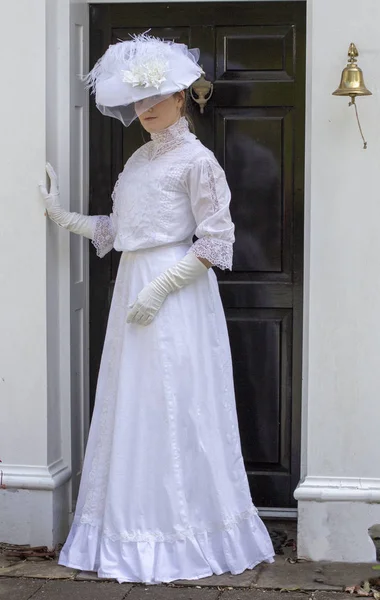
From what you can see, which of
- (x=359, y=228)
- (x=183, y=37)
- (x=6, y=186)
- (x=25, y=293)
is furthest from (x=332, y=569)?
(x=183, y=37)

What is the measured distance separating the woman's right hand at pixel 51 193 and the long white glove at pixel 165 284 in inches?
24.6

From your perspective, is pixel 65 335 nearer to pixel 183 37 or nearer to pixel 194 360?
pixel 194 360

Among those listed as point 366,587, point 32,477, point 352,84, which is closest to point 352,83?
point 352,84

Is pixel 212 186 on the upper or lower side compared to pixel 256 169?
lower

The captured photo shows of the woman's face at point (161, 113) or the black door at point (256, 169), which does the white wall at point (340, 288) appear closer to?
the black door at point (256, 169)

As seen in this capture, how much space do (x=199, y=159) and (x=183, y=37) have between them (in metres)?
0.98

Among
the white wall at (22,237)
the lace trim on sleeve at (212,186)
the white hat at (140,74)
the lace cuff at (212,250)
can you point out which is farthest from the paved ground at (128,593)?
the white hat at (140,74)

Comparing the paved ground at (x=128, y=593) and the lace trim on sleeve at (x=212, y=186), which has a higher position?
the lace trim on sleeve at (x=212, y=186)

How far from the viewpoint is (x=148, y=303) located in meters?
4.65

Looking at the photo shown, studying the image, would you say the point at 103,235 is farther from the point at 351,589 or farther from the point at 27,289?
the point at 351,589

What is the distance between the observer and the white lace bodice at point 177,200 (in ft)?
15.2

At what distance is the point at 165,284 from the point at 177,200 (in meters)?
0.36

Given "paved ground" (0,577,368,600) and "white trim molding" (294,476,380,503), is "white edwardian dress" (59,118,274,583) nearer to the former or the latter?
"paved ground" (0,577,368,600)

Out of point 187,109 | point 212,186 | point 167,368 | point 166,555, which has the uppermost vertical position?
point 187,109
